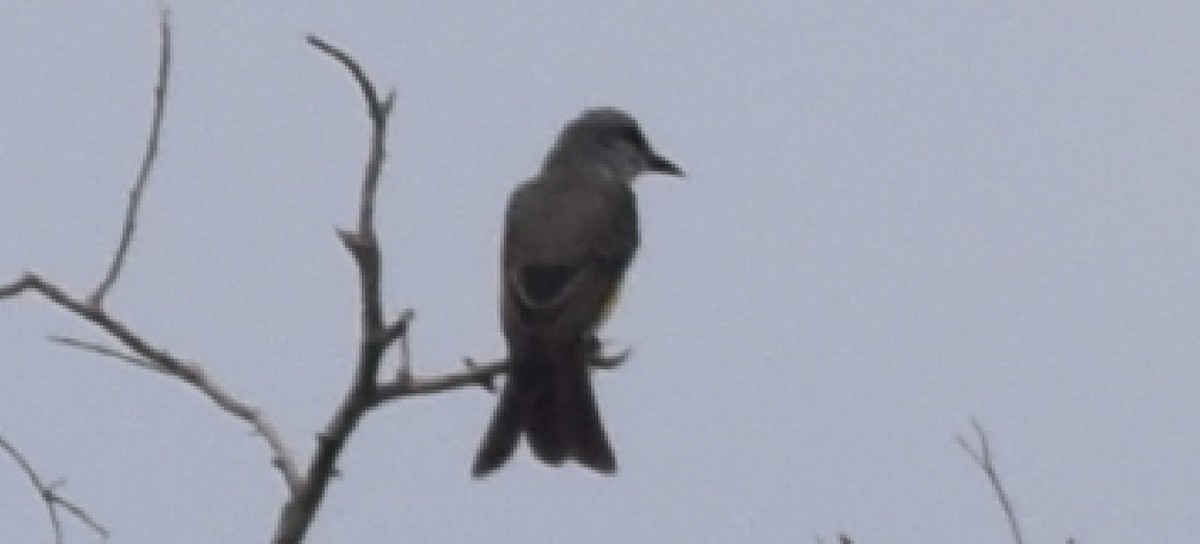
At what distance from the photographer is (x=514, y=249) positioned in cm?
787

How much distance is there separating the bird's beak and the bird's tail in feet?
8.25

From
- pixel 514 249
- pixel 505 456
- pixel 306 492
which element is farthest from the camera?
pixel 514 249

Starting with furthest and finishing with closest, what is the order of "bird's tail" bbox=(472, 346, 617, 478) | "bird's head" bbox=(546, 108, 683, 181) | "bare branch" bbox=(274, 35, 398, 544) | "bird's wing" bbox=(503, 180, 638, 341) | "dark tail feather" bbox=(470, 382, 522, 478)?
"bird's head" bbox=(546, 108, 683, 181)
"bird's wing" bbox=(503, 180, 638, 341)
"bird's tail" bbox=(472, 346, 617, 478)
"dark tail feather" bbox=(470, 382, 522, 478)
"bare branch" bbox=(274, 35, 398, 544)

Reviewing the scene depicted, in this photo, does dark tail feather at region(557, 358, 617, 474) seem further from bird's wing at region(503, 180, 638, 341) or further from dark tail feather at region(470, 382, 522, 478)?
bird's wing at region(503, 180, 638, 341)

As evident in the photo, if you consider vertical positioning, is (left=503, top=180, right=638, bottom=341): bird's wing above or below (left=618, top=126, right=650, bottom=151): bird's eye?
below

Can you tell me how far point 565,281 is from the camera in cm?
767

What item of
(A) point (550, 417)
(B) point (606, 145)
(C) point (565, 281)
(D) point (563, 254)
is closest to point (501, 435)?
(A) point (550, 417)

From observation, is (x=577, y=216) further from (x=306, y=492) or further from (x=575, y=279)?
(x=306, y=492)

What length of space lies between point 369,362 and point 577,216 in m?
3.73

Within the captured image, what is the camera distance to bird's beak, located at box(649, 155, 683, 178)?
963cm

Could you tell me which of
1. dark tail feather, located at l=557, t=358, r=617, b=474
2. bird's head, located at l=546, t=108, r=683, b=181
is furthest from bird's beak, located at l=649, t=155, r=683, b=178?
dark tail feather, located at l=557, t=358, r=617, b=474

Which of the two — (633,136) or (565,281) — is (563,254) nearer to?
(565,281)

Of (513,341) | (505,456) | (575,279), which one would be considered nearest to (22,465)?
(505,456)

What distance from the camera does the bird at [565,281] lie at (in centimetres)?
693
